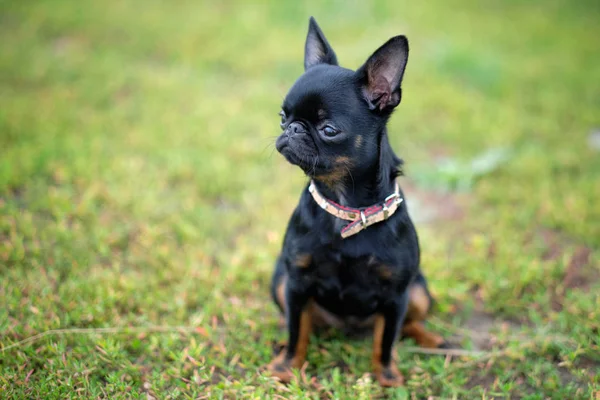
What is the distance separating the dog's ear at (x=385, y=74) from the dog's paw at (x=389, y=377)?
135 centimetres

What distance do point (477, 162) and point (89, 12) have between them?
598cm

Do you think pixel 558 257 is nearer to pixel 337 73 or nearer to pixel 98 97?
pixel 337 73

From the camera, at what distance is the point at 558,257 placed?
3.65 m

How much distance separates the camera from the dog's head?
2.17m

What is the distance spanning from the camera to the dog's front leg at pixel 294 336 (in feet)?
8.52

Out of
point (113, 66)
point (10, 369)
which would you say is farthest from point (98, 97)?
point (10, 369)

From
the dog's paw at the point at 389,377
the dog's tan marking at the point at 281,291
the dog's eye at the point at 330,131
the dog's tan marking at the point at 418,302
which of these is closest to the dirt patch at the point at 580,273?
the dog's tan marking at the point at 418,302

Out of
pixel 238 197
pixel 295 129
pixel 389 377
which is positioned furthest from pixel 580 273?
pixel 238 197

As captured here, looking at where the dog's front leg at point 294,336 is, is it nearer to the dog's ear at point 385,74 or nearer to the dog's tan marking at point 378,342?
the dog's tan marking at point 378,342

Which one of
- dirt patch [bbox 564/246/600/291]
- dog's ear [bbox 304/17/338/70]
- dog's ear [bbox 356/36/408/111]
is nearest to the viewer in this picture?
dog's ear [bbox 356/36/408/111]

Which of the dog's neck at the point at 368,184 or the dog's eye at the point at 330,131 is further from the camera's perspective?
the dog's neck at the point at 368,184

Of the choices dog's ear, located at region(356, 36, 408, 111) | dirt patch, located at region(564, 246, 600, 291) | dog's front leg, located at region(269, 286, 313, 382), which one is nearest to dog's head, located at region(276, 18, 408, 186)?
dog's ear, located at region(356, 36, 408, 111)

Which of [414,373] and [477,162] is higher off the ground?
[477,162]

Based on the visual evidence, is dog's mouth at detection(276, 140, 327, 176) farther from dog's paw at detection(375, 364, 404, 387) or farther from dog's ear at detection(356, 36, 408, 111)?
dog's paw at detection(375, 364, 404, 387)
